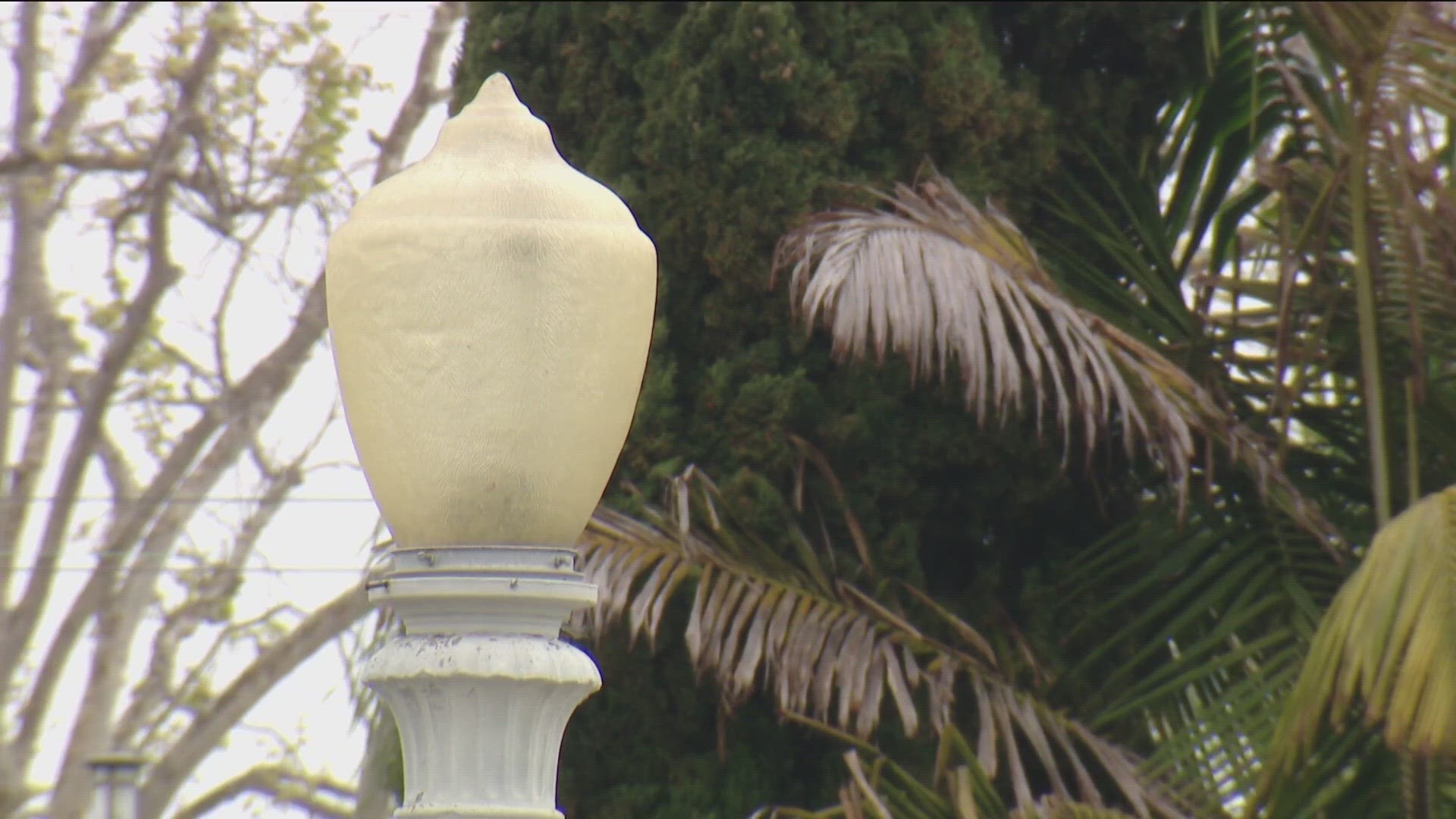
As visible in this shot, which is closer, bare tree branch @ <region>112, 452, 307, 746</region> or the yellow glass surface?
the yellow glass surface

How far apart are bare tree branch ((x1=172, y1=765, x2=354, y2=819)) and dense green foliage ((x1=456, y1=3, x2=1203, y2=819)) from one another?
6212 millimetres

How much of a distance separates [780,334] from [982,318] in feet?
2.00

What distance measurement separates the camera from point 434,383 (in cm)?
226

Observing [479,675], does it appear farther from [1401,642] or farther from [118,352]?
A: [118,352]

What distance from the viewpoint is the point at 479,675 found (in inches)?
89.1

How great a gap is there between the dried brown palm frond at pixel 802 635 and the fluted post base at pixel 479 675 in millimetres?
2259

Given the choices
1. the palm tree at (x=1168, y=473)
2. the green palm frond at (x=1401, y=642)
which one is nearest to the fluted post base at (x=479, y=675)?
the green palm frond at (x=1401, y=642)

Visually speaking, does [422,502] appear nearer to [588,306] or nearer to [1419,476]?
[588,306]

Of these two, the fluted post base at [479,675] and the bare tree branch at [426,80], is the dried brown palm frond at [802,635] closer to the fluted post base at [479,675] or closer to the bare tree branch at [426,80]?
the fluted post base at [479,675]

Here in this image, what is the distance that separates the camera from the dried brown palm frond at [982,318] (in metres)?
4.68

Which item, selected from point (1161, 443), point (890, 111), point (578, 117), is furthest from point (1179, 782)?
point (578, 117)

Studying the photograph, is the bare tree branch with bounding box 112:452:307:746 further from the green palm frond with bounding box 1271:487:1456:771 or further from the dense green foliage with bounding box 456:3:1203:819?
the green palm frond with bounding box 1271:487:1456:771

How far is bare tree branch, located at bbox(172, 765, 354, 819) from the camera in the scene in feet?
37.6

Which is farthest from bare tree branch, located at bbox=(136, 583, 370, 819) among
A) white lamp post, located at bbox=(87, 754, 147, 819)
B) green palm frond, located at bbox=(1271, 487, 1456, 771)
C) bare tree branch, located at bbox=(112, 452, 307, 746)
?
green palm frond, located at bbox=(1271, 487, 1456, 771)
